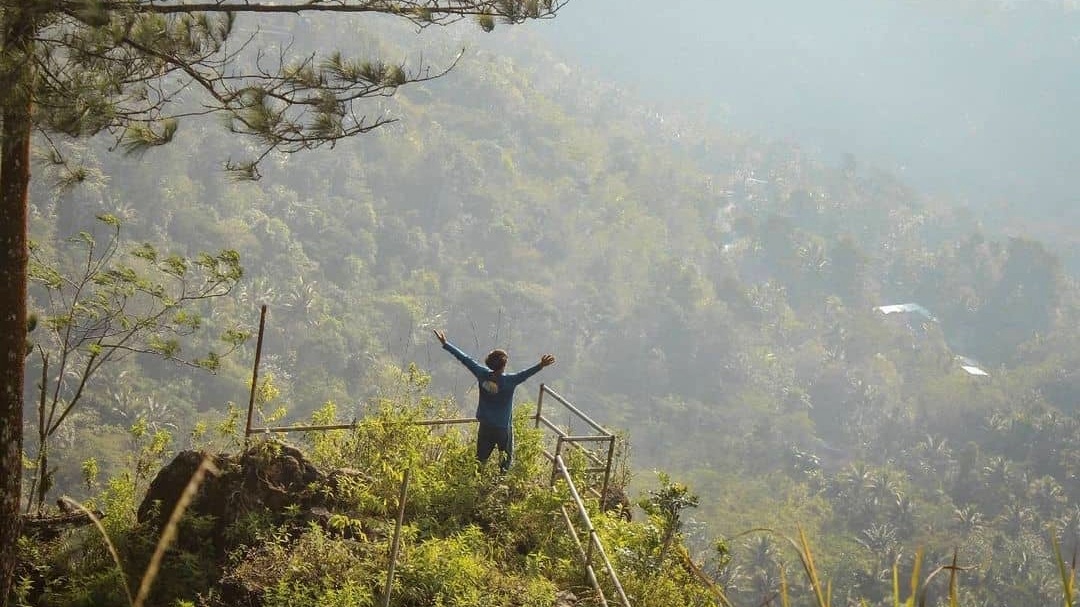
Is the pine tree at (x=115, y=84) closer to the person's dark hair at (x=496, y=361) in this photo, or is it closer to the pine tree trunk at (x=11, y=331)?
the pine tree trunk at (x=11, y=331)

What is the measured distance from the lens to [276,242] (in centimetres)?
4853

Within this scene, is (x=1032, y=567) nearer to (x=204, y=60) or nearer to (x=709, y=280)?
(x=709, y=280)

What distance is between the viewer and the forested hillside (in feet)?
123

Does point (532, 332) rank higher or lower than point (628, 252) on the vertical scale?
lower

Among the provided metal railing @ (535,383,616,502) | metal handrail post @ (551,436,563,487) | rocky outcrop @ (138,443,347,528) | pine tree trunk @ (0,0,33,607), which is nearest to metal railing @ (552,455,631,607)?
metal handrail post @ (551,436,563,487)

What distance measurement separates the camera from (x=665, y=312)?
195 feet

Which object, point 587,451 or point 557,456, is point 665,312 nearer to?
point 587,451

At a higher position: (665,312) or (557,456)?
(557,456)

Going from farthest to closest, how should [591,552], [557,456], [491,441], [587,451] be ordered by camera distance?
[587,451]
[491,441]
[557,456]
[591,552]

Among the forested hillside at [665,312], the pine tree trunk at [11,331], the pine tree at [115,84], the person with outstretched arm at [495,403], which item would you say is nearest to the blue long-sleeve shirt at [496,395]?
the person with outstretched arm at [495,403]

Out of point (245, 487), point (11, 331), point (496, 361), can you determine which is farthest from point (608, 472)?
point (11, 331)

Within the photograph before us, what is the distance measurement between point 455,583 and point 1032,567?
3671 cm

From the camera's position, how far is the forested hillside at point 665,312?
37.6 metres

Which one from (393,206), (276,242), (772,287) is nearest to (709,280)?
(772,287)
